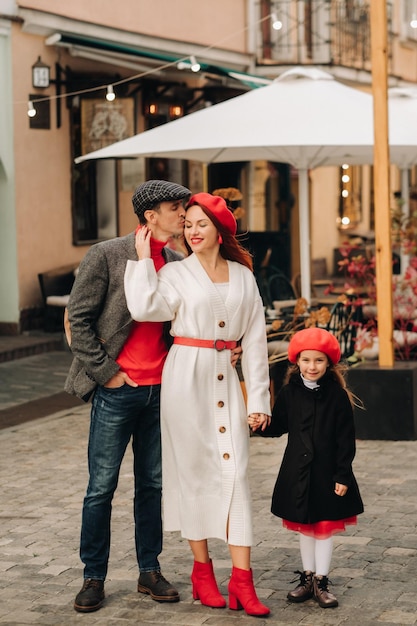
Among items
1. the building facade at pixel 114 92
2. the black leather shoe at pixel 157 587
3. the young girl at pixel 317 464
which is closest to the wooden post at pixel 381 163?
the young girl at pixel 317 464

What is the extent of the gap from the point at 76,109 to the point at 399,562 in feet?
39.7

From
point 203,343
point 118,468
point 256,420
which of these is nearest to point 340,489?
point 256,420

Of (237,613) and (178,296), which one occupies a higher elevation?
(178,296)

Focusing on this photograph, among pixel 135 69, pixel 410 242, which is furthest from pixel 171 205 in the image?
pixel 135 69

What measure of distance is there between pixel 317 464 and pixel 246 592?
62 centimetres

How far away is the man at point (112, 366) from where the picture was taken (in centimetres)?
554

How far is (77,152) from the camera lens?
17.5 metres

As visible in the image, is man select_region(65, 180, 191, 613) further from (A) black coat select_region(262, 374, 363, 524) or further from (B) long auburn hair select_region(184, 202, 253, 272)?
(A) black coat select_region(262, 374, 363, 524)

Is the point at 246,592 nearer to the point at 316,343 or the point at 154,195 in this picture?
the point at 316,343

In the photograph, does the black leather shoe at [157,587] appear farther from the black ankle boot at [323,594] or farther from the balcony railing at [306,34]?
the balcony railing at [306,34]

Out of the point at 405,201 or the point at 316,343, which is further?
the point at 405,201

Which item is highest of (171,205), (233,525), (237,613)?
(171,205)

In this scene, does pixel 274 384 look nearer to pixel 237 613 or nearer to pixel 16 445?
pixel 16 445

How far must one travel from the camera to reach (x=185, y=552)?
6551 mm
